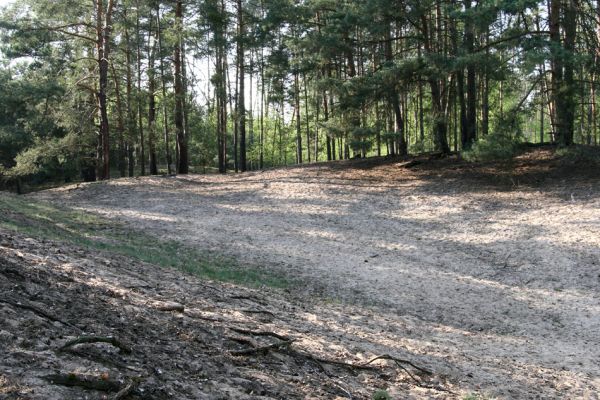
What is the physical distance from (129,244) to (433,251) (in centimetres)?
725

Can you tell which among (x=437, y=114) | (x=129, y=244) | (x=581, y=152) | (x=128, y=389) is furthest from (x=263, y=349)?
(x=437, y=114)

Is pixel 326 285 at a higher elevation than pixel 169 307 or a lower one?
lower

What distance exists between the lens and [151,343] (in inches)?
169

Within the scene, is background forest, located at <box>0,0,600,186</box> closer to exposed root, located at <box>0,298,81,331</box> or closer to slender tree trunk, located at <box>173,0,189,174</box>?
slender tree trunk, located at <box>173,0,189,174</box>

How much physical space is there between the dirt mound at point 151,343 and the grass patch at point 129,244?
6.08ft

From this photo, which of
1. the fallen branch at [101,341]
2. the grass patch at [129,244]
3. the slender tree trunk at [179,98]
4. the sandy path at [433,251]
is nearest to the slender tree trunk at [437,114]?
the sandy path at [433,251]

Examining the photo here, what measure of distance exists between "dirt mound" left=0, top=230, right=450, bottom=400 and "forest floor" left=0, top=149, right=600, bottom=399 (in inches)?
0.9

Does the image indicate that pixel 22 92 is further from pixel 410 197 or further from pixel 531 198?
pixel 531 198

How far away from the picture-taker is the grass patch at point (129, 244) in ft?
29.9

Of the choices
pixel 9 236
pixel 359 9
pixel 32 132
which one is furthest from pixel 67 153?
pixel 9 236

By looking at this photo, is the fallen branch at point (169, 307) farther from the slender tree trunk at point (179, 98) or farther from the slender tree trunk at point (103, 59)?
the slender tree trunk at point (179, 98)

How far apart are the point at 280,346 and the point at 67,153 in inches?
727

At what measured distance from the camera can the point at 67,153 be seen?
2048cm

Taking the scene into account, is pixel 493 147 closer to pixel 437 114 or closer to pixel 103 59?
pixel 437 114
